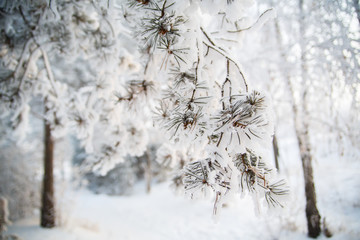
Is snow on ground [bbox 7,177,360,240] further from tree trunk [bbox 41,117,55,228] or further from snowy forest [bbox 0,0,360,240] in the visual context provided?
tree trunk [bbox 41,117,55,228]

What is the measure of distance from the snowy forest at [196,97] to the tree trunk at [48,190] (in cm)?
3

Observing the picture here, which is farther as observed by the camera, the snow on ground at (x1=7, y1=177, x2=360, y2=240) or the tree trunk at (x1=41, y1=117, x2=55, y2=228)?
the tree trunk at (x1=41, y1=117, x2=55, y2=228)

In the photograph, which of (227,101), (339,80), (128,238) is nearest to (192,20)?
(227,101)

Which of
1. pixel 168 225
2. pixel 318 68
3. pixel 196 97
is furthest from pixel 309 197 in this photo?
pixel 196 97

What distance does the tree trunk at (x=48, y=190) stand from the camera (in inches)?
199

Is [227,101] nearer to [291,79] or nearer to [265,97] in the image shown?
[265,97]

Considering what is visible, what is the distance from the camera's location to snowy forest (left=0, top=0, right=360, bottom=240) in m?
0.94

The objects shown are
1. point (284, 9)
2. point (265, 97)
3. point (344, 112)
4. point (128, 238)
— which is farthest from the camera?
point (128, 238)

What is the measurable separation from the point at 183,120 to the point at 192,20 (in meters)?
0.61

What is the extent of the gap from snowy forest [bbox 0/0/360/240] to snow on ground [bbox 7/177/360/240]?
5 centimetres

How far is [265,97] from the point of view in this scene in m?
0.87

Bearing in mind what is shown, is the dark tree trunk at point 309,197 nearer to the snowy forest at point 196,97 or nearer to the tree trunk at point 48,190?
the snowy forest at point 196,97

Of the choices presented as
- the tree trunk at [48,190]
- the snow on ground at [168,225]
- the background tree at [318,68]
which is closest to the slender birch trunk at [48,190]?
the tree trunk at [48,190]

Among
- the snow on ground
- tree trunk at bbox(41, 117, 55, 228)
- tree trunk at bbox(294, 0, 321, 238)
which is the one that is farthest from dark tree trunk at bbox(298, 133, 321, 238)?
tree trunk at bbox(41, 117, 55, 228)
